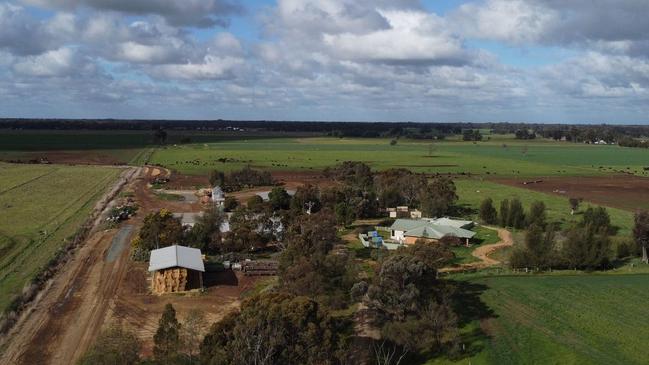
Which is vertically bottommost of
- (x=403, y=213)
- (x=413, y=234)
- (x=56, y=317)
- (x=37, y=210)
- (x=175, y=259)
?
(x=56, y=317)

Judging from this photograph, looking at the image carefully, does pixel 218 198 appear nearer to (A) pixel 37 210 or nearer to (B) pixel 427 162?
(A) pixel 37 210

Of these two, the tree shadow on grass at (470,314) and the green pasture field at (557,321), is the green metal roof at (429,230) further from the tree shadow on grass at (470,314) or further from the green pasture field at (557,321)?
the tree shadow on grass at (470,314)

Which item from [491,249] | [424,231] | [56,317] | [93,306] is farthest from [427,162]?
[56,317]

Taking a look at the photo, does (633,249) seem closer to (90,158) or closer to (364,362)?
(364,362)

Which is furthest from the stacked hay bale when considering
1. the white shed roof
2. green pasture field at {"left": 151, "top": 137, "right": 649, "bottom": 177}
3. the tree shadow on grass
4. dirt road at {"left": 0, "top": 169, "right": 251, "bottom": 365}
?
green pasture field at {"left": 151, "top": 137, "right": 649, "bottom": 177}

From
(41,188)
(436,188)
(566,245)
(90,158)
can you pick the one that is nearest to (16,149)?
(90,158)

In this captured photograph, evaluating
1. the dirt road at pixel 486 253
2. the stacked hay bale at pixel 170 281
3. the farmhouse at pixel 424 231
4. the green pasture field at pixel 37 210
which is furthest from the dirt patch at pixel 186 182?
the stacked hay bale at pixel 170 281
